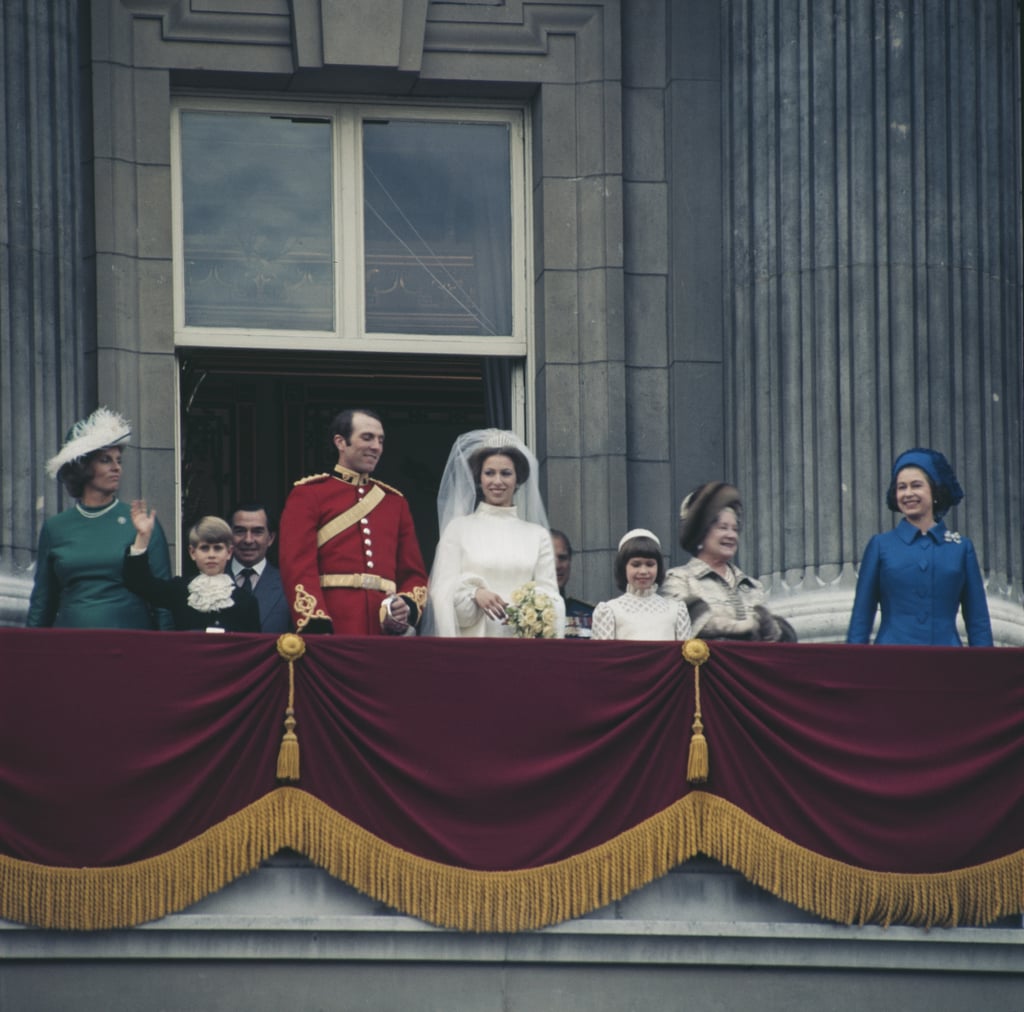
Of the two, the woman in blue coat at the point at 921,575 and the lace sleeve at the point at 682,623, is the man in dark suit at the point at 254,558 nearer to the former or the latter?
the lace sleeve at the point at 682,623

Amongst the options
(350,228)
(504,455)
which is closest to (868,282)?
(504,455)

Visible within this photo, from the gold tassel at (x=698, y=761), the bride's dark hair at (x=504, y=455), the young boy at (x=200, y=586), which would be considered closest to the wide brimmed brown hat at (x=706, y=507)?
the bride's dark hair at (x=504, y=455)

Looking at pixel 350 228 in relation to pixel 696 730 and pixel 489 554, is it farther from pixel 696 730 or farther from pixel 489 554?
pixel 696 730

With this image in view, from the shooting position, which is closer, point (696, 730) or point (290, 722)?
point (290, 722)

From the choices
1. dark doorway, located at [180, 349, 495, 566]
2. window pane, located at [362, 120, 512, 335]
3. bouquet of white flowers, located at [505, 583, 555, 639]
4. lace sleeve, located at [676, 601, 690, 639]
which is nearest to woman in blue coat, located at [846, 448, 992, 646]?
lace sleeve, located at [676, 601, 690, 639]

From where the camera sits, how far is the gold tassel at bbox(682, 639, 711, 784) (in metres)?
12.1

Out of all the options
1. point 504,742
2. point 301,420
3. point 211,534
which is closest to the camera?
point 504,742

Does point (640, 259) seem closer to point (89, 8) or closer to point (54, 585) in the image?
point (89, 8)

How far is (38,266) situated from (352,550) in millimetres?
3001

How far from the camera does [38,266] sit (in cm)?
1492

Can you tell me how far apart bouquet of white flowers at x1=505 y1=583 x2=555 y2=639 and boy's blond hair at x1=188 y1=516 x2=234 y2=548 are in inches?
53.1

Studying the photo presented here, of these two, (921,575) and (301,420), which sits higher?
(301,420)

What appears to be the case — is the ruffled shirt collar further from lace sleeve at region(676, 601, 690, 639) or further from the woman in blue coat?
the woman in blue coat

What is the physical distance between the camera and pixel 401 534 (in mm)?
13312
